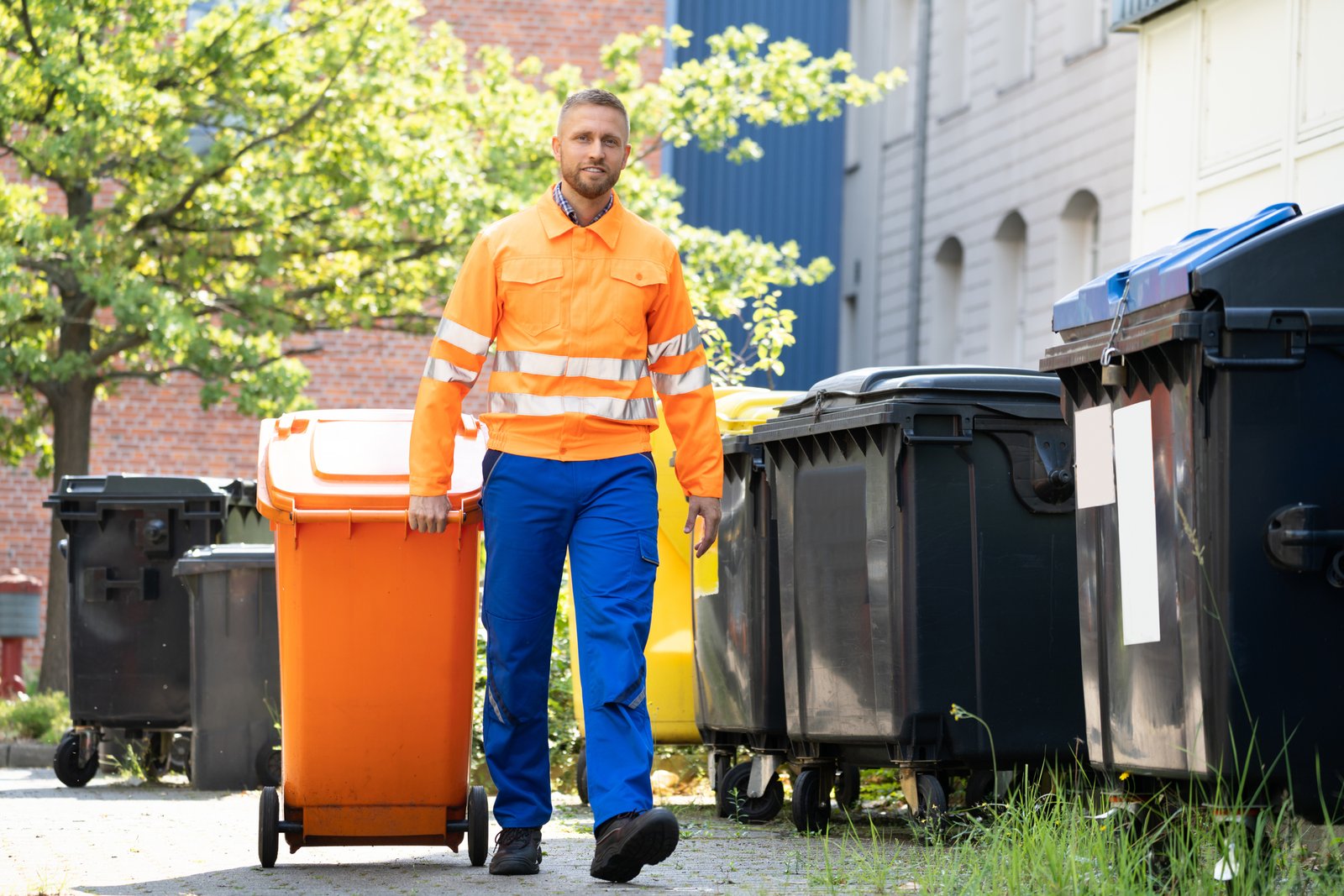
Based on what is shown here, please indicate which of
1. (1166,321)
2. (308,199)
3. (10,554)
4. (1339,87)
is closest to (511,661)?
(1166,321)

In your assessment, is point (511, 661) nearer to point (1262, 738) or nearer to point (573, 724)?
point (1262, 738)

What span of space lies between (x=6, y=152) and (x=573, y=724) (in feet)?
24.8

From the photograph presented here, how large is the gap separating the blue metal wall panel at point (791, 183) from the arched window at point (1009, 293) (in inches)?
112

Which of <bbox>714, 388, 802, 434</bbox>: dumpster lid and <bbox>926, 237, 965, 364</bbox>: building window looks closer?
<bbox>714, 388, 802, 434</bbox>: dumpster lid

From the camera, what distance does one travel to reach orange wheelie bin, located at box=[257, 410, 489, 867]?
523 centimetres

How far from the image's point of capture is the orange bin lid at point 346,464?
5.23 meters

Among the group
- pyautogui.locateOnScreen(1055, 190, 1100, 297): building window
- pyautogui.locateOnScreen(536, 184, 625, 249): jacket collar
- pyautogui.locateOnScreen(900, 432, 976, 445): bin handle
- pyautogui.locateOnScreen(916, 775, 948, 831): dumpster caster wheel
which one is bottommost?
pyautogui.locateOnScreen(916, 775, 948, 831): dumpster caster wheel

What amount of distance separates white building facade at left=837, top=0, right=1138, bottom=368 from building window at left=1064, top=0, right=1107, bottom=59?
16mm

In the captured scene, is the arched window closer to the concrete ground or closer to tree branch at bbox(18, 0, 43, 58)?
tree branch at bbox(18, 0, 43, 58)

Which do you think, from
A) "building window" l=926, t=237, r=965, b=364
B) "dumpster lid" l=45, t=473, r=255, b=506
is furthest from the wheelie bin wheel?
"building window" l=926, t=237, r=965, b=364

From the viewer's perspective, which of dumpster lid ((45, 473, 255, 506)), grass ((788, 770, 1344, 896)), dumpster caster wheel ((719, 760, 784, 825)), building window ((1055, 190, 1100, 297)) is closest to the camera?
grass ((788, 770, 1344, 896))

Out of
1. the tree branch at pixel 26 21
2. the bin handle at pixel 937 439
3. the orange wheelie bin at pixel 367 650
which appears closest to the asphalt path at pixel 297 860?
the orange wheelie bin at pixel 367 650

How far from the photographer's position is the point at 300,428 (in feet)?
18.0

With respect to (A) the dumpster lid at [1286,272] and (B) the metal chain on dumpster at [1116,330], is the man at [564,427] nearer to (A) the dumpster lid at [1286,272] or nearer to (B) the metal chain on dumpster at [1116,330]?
(B) the metal chain on dumpster at [1116,330]
